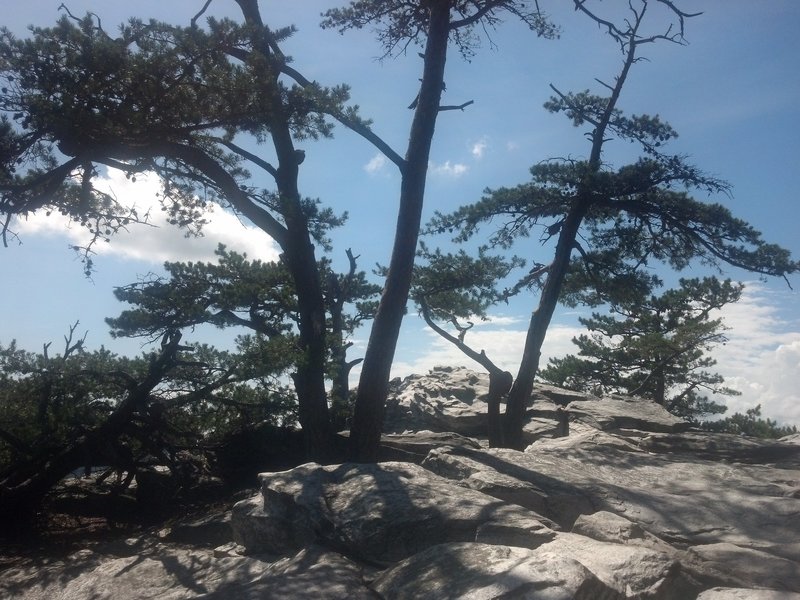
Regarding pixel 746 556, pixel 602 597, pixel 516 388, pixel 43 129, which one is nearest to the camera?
pixel 602 597

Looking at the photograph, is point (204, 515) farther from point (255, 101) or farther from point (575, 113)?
point (575, 113)

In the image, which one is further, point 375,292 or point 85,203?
point 375,292

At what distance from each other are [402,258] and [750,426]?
12.8 m

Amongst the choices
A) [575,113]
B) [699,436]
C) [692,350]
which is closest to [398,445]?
[699,436]

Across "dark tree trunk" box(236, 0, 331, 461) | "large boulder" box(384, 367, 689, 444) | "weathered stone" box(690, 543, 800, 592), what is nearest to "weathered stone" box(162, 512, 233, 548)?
"dark tree trunk" box(236, 0, 331, 461)

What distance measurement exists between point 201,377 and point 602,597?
7.09 m

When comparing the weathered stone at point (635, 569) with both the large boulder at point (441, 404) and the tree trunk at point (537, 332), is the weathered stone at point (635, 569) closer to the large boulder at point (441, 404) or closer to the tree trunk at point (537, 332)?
the tree trunk at point (537, 332)

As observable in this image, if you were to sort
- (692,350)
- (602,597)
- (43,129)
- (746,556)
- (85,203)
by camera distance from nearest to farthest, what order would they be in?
(602,597) → (746,556) → (43,129) → (85,203) → (692,350)

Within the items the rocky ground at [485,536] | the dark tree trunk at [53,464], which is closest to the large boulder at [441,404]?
the rocky ground at [485,536]

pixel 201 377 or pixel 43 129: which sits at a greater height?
pixel 43 129

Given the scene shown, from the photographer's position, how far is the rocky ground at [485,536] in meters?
5.07

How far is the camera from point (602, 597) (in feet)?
15.3

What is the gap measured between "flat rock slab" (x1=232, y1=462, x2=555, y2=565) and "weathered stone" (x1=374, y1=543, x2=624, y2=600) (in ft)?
1.99

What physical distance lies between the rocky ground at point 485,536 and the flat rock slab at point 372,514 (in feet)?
0.05
